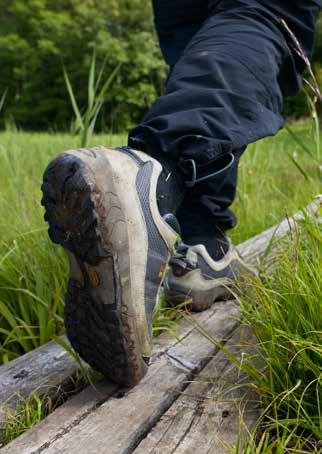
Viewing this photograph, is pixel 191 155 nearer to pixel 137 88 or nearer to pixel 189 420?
pixel 189 420

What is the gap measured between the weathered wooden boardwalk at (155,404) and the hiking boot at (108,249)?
52 mm

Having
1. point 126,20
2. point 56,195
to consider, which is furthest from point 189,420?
point 126,20

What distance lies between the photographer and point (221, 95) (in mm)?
1005

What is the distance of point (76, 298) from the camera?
0.85m

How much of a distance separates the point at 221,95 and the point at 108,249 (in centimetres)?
37

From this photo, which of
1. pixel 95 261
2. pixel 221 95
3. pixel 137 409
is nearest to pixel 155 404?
pixel 137 409

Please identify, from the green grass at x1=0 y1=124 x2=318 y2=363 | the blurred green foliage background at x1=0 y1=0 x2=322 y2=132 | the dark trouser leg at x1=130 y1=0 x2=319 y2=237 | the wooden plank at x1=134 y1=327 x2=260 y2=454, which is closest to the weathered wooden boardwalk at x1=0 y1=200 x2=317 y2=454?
the wooden plank at x1=134 y1=327 x2=260 y2=454

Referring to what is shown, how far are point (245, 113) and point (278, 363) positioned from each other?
46 centimetres

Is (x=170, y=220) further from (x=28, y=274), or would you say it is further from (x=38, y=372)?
(x=28, y=274)

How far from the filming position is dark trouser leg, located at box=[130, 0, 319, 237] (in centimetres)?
96

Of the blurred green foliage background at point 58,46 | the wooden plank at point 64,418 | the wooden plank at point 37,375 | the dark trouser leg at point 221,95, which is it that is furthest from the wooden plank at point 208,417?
the blurred green foliage background at point 58,46

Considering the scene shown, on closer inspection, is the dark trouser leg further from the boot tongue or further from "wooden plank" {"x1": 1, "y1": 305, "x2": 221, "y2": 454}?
"wooden plank" {"x1": 1, "y1": 305, "x2": 221, "y2": 454}

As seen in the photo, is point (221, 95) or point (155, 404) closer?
point (155, 404)

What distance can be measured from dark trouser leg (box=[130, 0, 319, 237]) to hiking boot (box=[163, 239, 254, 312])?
7cm
